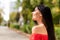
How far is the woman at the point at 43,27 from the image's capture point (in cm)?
263

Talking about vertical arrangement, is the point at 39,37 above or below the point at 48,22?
below

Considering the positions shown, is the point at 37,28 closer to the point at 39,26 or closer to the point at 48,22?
the point at 39,26

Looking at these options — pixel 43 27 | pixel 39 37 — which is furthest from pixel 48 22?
pixel 39 37

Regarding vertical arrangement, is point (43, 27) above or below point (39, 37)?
above

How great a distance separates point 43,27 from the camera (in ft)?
8.73

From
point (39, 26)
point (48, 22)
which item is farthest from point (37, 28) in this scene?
point (48, 22)

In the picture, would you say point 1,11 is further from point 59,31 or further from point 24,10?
point 59,31

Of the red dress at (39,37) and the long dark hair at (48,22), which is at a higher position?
the long dark hair at (48,22)

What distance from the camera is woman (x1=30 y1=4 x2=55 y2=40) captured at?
8.64 ft

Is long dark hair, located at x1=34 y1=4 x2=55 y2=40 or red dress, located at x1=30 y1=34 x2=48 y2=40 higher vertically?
long dark hair, located at x1=34 y1=4 x2=55 y2=40

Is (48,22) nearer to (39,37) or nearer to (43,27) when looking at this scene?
(43,27)

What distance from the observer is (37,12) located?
8.91 feet

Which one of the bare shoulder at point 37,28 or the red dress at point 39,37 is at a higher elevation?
the bare shoulder at point 37,28

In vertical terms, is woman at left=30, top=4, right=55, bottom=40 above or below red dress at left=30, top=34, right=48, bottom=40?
above
